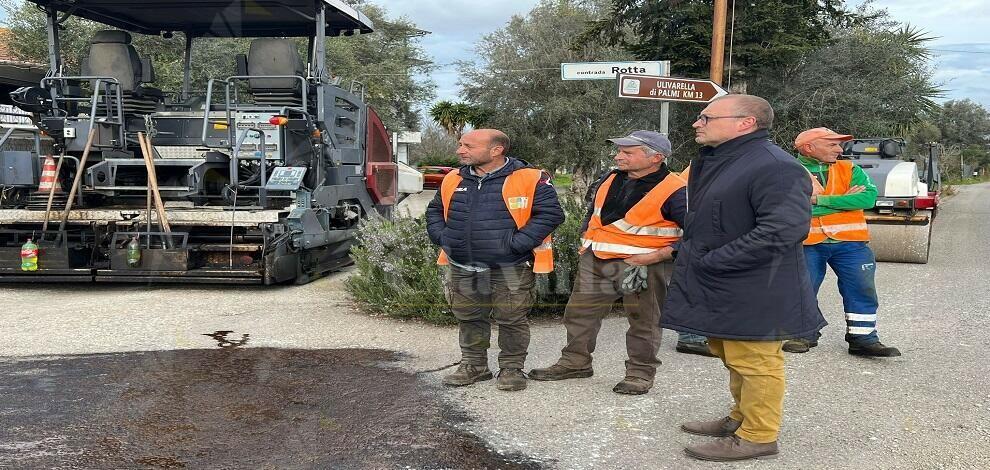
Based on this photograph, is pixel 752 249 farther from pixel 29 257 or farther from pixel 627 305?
pixel 29 257

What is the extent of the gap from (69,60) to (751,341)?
18297 mm

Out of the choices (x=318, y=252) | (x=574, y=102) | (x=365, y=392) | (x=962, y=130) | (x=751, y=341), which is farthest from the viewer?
(x=962, y=130)

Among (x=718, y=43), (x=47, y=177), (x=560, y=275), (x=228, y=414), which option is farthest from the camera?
(x=718, y=43)

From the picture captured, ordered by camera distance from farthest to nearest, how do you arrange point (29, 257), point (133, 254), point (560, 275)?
point (29, 257) → point (133, 254) → point (560, 275)

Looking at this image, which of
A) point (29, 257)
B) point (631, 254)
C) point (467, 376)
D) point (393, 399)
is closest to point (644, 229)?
point (631, 254)

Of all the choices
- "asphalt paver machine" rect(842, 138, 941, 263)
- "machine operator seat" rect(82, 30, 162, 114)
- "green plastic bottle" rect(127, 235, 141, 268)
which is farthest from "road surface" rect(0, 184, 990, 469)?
"asphalt paver machine" rect(842, 138, 941, 263)

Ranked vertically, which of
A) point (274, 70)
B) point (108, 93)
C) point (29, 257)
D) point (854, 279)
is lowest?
point (29, 257)

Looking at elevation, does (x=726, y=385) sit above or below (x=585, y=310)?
below

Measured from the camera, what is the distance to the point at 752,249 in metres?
3.42

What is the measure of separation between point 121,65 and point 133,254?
8.46 feet

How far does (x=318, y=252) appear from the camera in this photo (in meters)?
8.56

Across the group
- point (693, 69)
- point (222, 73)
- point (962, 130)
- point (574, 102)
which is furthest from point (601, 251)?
point (962, 130)

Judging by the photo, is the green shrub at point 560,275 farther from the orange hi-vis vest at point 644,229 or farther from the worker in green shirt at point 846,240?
the orange hi-vis vest at point 644,229

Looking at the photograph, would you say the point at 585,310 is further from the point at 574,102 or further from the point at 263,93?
the point at 574,102
